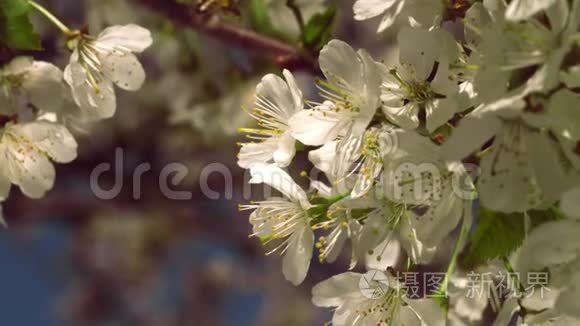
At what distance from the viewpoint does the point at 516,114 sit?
672 mm

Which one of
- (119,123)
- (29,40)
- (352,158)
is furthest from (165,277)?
(352,158)

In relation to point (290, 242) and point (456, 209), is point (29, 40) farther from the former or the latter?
point (456, 209)

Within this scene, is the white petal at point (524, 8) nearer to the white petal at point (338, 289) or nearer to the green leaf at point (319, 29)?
the white petal at point (338, 289)

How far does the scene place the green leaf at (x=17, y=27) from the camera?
3.29 feet

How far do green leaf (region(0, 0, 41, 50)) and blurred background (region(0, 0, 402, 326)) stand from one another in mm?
109

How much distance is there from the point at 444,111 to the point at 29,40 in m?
0.52

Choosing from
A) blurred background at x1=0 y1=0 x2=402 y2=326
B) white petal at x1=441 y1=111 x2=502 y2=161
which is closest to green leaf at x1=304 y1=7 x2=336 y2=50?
Result: blurred background at x1=0 y1=0 x2=402 y2=326

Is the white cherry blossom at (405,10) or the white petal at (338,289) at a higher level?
the white cherry blossom at (405,10)

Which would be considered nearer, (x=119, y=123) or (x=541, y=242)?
(x=541, y=242)

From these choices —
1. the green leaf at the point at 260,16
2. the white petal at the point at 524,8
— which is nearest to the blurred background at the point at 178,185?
the green leaf at the point at 260,16

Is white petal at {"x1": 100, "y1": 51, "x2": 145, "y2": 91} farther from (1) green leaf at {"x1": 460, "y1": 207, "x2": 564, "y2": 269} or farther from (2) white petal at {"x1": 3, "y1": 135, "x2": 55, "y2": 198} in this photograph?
(1) green leaf at {"x1": 460, "y1": 207, "x2": 564, "y2": 269}

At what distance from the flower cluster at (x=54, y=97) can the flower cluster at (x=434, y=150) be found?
9.1 inches

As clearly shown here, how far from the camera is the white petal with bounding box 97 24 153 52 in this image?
1.10m

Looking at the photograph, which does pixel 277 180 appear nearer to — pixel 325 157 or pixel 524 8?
pixel 325 157
